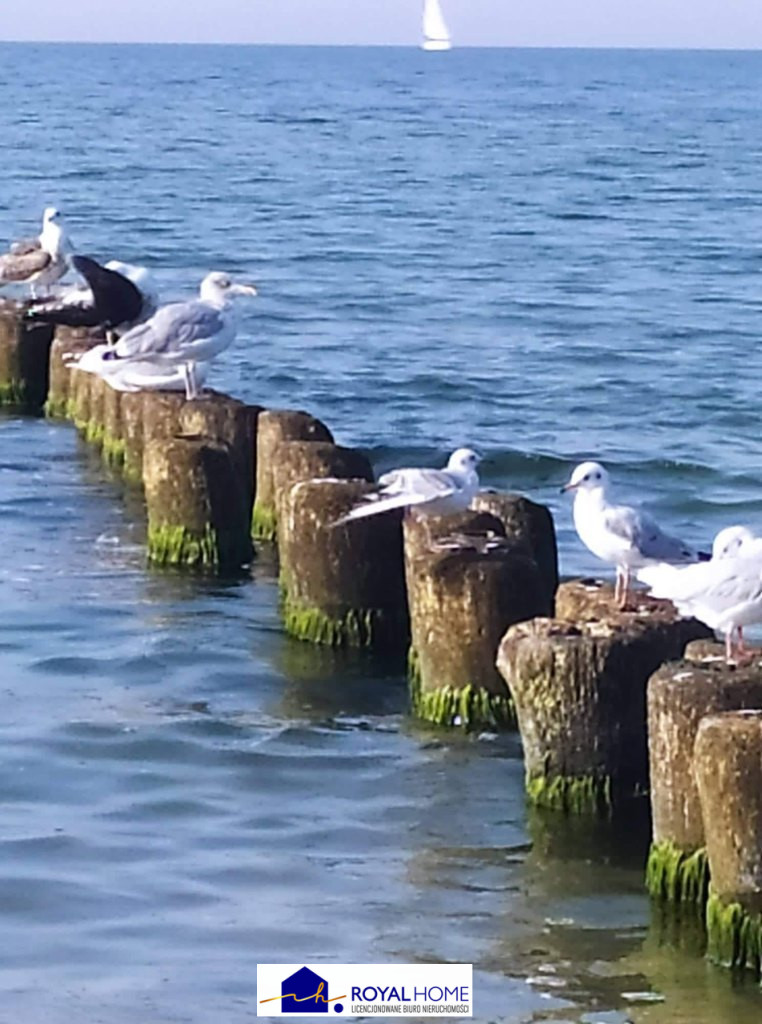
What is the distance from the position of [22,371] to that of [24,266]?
131cm

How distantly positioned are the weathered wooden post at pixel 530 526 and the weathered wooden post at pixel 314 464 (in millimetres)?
829

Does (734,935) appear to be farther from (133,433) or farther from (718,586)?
(133,433)

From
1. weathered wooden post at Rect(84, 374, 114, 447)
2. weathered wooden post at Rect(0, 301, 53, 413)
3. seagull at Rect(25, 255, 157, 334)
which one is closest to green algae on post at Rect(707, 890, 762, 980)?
weathered wooden post at Rect(84, 374, 114, 447)

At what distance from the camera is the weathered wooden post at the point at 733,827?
24.8ft

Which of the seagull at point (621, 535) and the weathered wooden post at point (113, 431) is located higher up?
the seagull at point (621, 535)

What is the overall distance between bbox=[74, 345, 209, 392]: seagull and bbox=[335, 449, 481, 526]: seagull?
142 inches

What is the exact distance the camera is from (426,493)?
11.0 m

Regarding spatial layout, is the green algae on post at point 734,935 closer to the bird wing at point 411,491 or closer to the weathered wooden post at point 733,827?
the weathered wooden post at point 733,827

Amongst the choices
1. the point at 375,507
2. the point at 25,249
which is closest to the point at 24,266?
the point at 25,249

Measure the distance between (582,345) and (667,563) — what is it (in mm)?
15266

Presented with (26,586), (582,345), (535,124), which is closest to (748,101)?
(535,124)

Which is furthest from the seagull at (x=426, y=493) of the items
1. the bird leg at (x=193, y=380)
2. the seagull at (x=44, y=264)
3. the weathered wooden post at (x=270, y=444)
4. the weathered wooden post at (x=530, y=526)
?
the seagull at (x=44, y=264)

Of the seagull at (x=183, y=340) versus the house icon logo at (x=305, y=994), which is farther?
the seagull at (x=183, y=340)

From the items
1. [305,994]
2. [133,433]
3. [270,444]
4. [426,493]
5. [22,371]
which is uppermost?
[426,493]
